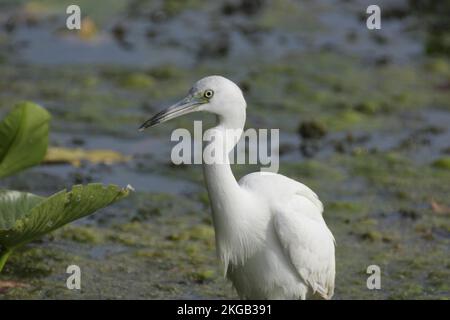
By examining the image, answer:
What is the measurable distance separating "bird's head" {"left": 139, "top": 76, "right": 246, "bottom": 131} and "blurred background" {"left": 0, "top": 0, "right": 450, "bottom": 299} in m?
1.14

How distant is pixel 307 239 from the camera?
4211 mm

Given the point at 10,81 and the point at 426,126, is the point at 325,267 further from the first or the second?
the point at 10,81

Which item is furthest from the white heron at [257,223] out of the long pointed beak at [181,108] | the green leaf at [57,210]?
the green leaf at [57,210]

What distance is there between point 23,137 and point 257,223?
43.4 inches

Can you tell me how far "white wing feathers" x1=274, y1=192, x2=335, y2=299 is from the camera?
13.7ft

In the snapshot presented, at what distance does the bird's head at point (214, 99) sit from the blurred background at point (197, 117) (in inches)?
45.0

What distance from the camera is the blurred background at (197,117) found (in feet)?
17.2

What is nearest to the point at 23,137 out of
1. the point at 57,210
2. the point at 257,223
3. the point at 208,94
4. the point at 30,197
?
the point at 30,197

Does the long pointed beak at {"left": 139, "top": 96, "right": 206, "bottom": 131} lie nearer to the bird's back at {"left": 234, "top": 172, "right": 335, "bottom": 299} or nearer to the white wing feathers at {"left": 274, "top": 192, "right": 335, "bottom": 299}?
the bird's back at {"left": 234, "top": 172, "right": 335, "bottom": 299}

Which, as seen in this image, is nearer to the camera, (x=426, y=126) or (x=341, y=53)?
(x=426, y=126)

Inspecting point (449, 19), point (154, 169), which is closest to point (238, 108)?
point (154, 169)

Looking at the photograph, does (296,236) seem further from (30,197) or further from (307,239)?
(30,197)
